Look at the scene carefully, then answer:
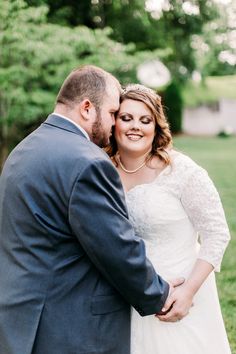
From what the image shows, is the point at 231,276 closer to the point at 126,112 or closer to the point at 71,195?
the point at 126,112

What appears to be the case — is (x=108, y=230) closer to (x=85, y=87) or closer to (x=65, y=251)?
(x=65, y=251)

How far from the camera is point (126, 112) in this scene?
3.08m

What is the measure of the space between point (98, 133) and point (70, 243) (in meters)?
0.57

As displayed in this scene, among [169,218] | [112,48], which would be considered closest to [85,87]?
[169,218]

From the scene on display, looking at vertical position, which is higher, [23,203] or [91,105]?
[91,105]

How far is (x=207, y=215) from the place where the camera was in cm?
295

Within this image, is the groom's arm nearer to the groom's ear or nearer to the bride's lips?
the groom's ear

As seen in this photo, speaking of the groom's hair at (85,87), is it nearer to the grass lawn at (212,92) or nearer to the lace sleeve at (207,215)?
the lace sleeve at (207,215)

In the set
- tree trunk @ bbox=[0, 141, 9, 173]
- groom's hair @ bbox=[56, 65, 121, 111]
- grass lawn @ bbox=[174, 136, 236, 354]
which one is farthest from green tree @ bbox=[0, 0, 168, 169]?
groom's hair @ bbox=[56, 65, 121, 111]

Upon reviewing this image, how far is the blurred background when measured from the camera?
27.2 ft

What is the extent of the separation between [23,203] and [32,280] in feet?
1.15

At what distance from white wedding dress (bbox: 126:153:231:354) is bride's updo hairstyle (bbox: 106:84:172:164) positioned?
12 cm

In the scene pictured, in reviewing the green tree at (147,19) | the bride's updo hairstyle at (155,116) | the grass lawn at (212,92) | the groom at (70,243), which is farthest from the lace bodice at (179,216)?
the grass lawn at (212,92)

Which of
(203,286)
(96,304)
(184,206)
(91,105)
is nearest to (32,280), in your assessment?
(96,304)
